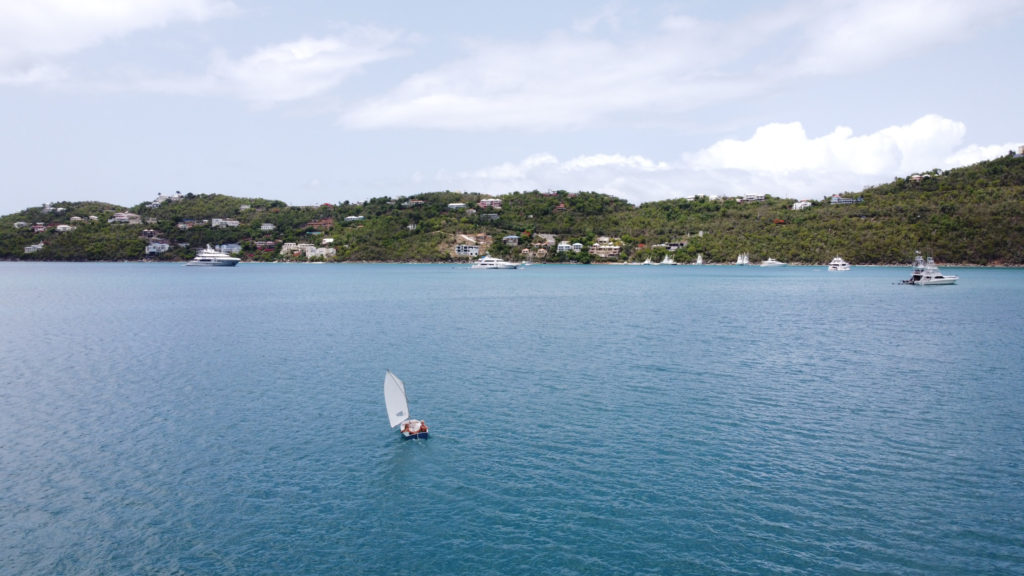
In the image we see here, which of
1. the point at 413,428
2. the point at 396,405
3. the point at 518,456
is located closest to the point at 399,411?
the point at 396,405

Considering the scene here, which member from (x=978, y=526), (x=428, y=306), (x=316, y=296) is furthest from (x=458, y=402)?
(x=316, y=296)

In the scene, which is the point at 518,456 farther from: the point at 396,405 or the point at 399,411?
the point at 396,405

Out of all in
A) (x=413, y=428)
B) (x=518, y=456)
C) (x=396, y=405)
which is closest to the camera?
(x=518, y=456)

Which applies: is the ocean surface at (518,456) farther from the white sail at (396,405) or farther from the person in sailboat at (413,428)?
the white sail at (396,405)

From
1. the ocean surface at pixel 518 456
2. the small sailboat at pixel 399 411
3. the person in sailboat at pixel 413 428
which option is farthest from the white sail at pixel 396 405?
the ocean surface at pixel 518 456

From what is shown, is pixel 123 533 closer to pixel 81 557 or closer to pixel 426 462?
pixel 81 557

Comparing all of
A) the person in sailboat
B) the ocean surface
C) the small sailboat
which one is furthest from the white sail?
the ocean surface

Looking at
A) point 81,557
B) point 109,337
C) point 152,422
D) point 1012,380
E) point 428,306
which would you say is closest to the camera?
point 81,557
